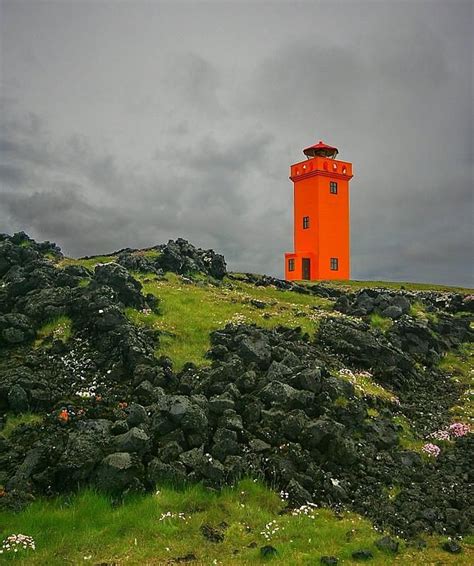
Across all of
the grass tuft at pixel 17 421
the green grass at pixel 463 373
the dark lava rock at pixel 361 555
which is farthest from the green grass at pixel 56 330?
the green grass at pixel 463 373

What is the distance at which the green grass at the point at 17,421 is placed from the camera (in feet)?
60.7

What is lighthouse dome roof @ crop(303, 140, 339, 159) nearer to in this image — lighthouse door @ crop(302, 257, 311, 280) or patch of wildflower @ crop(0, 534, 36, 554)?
lighthouse door @ crop(302, 257, 311, 280)

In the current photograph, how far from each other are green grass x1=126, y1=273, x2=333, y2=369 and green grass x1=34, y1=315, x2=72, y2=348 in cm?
375

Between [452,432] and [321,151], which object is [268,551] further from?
[321,151]

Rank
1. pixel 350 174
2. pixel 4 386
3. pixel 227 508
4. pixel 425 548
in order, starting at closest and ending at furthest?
1. pixel 425 548
2. pixel 227 508
3. pixel 4 386
4. pixel 350 174

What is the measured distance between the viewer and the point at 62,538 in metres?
13.9

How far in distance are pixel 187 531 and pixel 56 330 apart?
14520 mm

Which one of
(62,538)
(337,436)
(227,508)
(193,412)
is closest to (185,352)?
(193,412)

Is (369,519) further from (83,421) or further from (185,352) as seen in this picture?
(185,352)

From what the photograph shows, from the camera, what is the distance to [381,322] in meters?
37.3

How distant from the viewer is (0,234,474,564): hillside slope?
16547 mm

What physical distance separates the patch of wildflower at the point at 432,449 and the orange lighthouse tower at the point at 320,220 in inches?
2626

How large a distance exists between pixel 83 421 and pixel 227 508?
574 cm

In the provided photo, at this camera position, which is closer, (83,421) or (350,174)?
(83,421)
